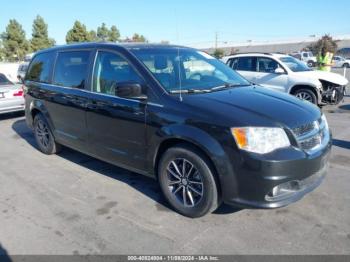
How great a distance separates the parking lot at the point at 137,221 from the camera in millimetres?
3141

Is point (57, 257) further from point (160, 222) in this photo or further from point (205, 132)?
point (205, 132)

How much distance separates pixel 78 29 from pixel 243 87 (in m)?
47.3

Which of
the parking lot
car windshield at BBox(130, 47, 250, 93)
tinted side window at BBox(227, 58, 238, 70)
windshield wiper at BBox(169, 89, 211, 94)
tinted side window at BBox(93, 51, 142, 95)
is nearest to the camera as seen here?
the parking lot

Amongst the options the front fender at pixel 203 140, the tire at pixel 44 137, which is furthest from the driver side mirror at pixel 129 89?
the tire at pixel 44 137

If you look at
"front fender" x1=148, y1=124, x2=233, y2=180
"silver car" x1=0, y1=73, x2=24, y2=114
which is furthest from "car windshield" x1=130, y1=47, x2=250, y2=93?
"silver car" x1=0, y1=73, x2=24, y2=114

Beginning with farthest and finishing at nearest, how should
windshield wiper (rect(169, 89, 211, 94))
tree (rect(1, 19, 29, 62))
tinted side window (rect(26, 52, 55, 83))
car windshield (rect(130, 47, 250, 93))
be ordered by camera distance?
tree (rect(1, 19, 29, 62)) → tinted side window (rect(26, 52, 55, 83)) → car windshield (rect(130, 47, 250, 93)) → windshield wiper (rect(169, 89, 211, 94))

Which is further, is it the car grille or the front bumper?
the car grille

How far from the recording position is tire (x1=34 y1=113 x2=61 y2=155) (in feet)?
19.2

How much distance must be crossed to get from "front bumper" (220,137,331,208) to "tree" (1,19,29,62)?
1914 inches

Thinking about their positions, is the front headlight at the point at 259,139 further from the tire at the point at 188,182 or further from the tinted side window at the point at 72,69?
the tinted side window at the point at 72,69

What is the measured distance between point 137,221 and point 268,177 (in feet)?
4.86

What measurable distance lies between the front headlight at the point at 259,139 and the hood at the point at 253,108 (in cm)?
6

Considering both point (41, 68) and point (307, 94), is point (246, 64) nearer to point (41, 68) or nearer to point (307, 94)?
point (307, 94)

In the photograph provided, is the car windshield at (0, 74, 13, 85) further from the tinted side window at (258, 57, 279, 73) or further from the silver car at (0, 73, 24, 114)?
the tinted side window at (258, 57, 279, 73)
